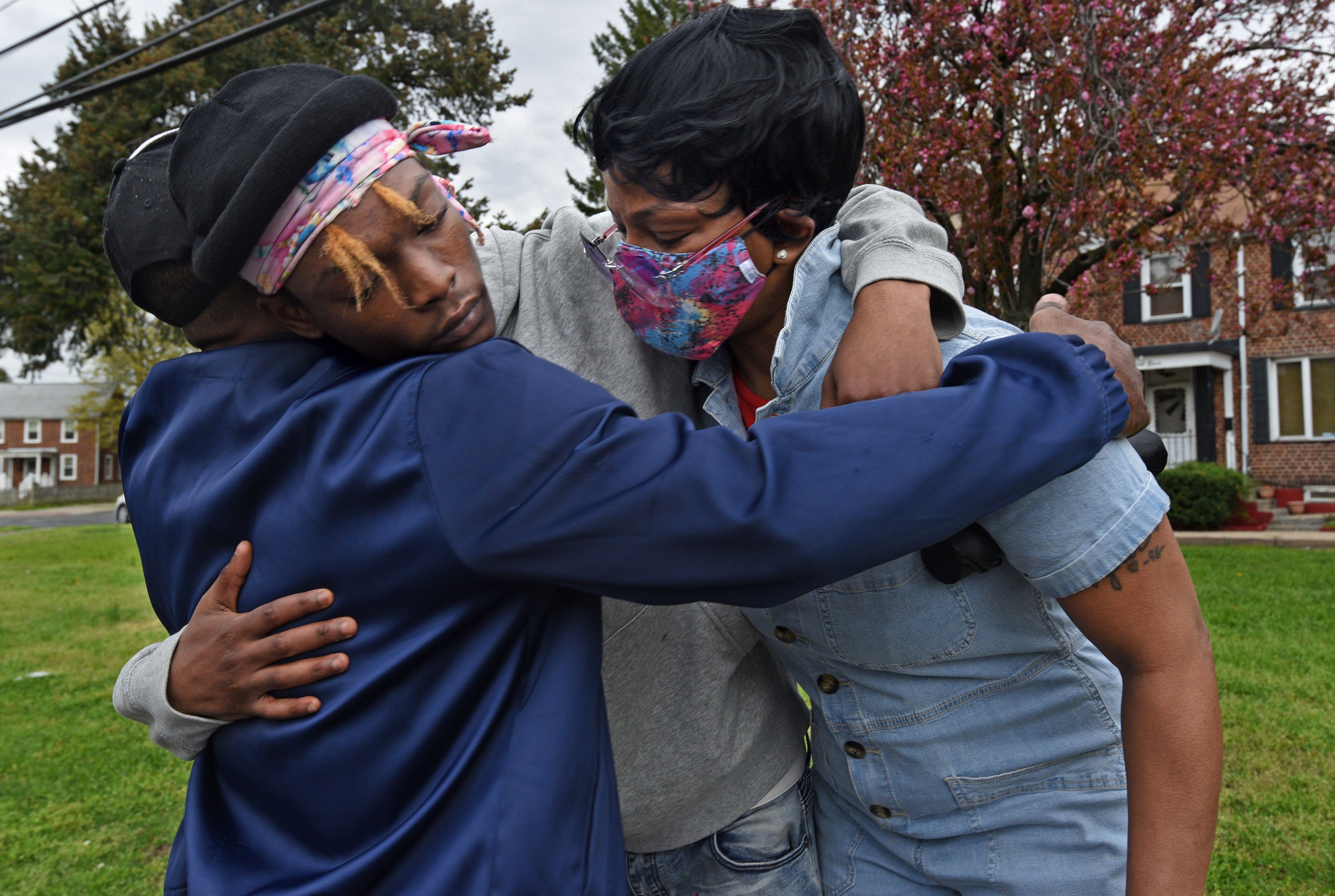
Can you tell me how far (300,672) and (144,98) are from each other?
68.9 feet

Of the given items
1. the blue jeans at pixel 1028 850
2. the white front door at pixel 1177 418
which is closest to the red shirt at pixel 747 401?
the blue jeans at pixel 1028 850

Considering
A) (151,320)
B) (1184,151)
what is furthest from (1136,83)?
(151,320)

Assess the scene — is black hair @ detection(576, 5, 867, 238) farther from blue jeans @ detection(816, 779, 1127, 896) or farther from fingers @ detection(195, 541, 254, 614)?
blue jeans @ detection(816, 779, 1127, 896)

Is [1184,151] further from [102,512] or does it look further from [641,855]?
[102,512]

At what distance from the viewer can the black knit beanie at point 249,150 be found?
1.34m

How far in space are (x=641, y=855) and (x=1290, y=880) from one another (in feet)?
11.4

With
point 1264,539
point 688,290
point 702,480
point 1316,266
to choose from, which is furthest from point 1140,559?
point 1264,539

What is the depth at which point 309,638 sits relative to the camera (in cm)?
133

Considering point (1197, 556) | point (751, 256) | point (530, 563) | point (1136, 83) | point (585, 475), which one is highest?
point (1136, 83)

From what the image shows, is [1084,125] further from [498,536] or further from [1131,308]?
[1131,308]

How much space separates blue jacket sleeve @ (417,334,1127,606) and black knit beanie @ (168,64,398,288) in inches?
14.4

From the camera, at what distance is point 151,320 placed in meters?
33.4

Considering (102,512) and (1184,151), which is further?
(102,512)

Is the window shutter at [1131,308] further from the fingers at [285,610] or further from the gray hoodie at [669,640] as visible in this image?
the fingers at [285,610]
